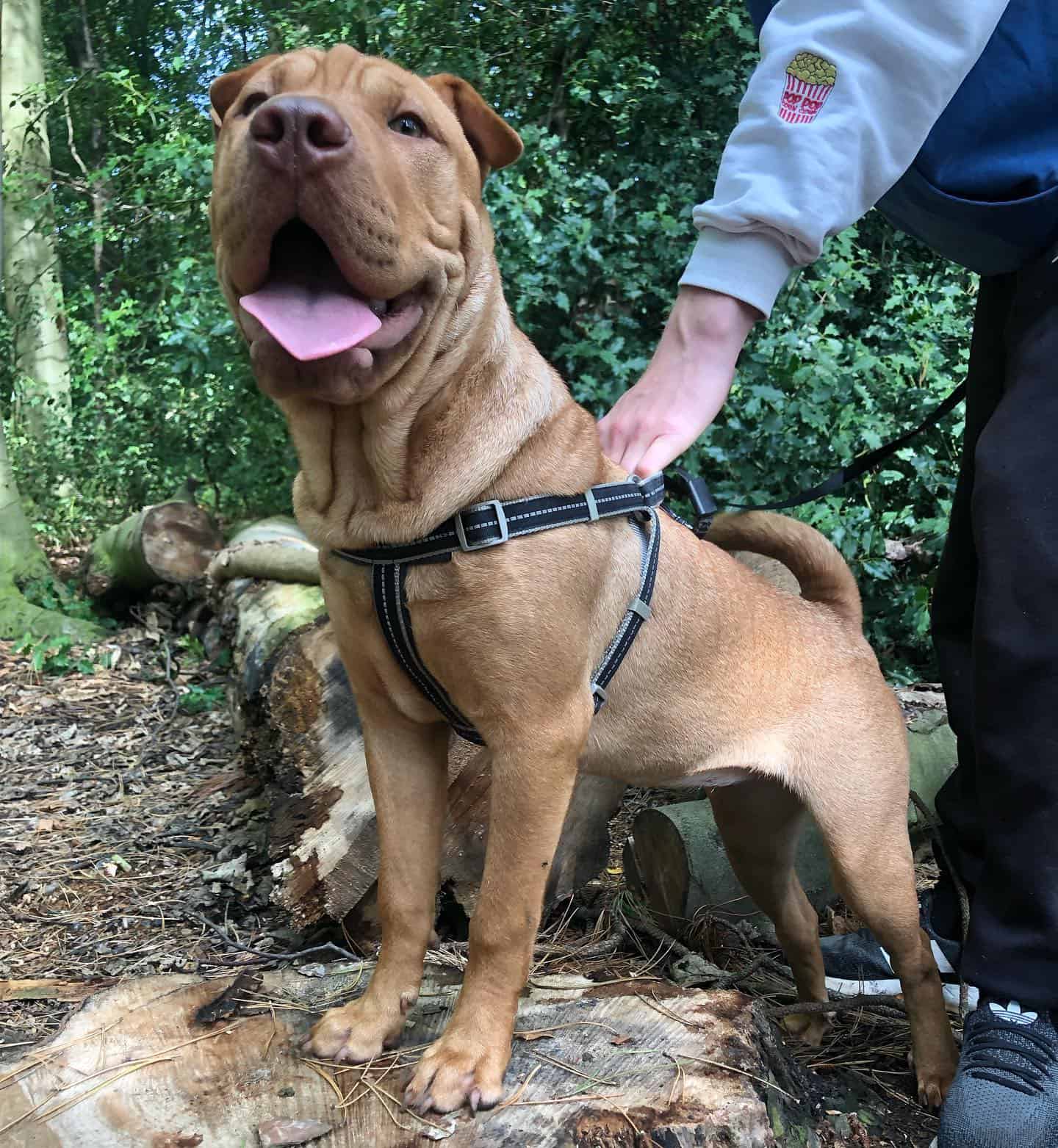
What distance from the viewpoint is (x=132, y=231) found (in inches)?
294

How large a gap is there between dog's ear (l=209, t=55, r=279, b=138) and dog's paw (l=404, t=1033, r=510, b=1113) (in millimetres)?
1836

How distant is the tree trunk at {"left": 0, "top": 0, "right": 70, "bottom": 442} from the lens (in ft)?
30.6

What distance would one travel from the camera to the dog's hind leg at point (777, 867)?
2.74 m

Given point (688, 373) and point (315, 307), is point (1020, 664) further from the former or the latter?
point (315, 307)

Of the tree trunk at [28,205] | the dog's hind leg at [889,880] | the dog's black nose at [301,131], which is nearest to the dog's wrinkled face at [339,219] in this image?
the dog's black nose at [301,131]

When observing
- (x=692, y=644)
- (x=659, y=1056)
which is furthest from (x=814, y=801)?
(x=659, y=1056)

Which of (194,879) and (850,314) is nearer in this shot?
(194,879)

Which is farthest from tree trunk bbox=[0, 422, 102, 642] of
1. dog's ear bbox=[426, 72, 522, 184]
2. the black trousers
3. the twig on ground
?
the black trousers

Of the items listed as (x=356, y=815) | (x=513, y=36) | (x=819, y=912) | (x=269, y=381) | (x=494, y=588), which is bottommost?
(x=819, y=912)

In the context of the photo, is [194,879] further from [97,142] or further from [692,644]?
[97,142]

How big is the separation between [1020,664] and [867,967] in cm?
138

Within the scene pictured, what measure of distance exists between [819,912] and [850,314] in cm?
305

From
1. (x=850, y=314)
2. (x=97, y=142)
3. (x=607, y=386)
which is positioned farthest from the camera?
(x=97, y=142)

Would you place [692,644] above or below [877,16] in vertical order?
below
